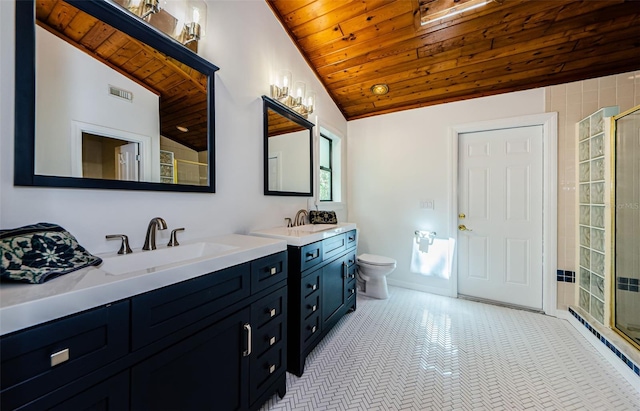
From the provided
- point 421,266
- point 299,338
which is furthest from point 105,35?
point 421,266

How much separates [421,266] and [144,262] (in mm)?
2812

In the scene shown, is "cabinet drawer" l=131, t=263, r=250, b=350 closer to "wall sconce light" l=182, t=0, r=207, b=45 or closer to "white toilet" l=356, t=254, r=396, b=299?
"wall sconce light" l=182, t=0, r=207, b=45

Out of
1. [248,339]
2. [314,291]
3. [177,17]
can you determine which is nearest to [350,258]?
[314,291]

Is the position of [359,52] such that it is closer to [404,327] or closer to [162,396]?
[404,327]

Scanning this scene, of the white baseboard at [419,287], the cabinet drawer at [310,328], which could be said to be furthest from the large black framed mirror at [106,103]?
the white baseboard at [419,287]

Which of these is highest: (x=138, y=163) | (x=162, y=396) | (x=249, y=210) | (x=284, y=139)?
(x=284, y=139)

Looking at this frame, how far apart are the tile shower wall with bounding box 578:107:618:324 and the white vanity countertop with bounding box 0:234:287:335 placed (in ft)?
9.65

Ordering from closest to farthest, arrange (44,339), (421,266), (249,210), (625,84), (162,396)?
(44,339)
(162,396)
(249,210)
(625,84)
(421,266)

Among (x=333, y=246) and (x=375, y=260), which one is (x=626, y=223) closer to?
(x=375, y=260)

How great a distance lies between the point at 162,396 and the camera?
2.72 feet

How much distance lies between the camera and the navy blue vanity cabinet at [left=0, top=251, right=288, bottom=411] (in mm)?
574

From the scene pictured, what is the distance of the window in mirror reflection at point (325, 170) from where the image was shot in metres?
2.95

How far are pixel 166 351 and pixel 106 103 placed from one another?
3.60 feet

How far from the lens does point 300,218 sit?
2.41 metres
